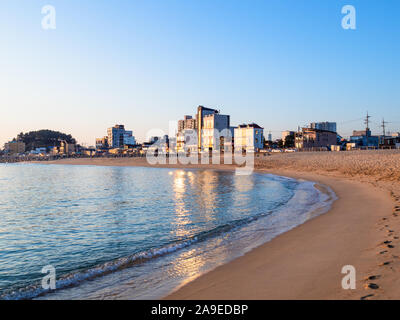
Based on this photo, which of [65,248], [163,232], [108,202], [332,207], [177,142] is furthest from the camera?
[177,142]

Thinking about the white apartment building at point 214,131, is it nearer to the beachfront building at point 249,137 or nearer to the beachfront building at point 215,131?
the beachfront building at point 215,131

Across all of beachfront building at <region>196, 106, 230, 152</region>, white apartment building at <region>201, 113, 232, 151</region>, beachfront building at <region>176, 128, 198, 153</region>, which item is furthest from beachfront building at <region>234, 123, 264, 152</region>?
beachfront building at <region>176, 128, 198, 153</region>

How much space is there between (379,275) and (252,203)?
12.8 metres

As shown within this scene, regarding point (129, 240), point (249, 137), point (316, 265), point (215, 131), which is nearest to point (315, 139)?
point (249, 137)

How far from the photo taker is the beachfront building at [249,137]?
116694mm

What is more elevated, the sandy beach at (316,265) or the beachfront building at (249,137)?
the beachfront building at (249,137)

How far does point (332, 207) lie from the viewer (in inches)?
589

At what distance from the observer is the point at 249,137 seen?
118m

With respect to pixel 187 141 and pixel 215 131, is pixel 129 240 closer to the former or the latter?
pixel 215 131

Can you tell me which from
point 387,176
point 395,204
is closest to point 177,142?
point 387,176

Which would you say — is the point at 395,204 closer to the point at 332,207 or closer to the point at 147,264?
the point at 332,207

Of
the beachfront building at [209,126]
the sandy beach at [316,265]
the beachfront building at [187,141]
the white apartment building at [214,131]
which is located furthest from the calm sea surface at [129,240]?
the beachfront building at [187,141]

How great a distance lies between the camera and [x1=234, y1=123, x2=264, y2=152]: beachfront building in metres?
117

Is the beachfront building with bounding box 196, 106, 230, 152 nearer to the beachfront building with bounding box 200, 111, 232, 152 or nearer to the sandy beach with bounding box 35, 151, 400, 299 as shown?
the beachfront building with bounding box 200, 111, 232, 152
